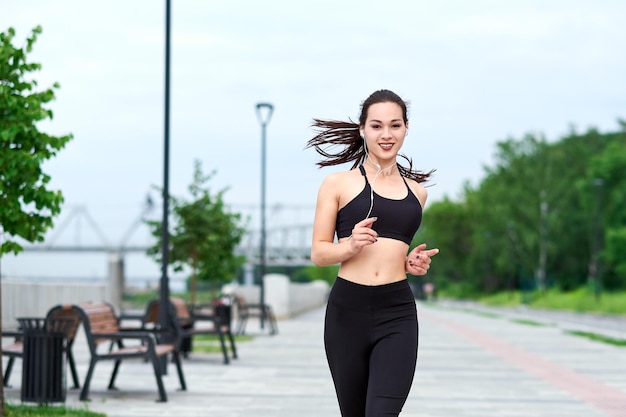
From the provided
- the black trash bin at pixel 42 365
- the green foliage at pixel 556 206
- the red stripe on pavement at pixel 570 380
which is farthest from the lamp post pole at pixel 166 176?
the green foliage at pixel 556 206

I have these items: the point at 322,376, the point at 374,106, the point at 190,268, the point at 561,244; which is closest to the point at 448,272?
the point at 561,244

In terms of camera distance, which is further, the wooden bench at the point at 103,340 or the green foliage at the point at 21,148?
the wooden bench at the point at 103,340

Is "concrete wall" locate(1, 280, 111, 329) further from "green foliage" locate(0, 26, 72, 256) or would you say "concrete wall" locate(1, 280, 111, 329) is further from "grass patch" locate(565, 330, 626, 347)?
"grass patch" locate(565, 330, 626, 347)

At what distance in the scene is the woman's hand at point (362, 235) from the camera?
13.3 ft

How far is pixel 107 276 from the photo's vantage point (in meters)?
35.8

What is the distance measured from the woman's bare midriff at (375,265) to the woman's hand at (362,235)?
199 mm

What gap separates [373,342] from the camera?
4312mm

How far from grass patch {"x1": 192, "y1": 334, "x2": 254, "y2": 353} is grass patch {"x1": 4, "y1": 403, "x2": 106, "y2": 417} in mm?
8671

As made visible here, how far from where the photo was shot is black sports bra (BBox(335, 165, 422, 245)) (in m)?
4.33

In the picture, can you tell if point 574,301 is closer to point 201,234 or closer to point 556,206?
point 556,206

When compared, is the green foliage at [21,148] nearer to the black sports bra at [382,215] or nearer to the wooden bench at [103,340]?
the wooden bench at [103,340]

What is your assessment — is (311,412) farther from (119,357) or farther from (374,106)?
(374,106)

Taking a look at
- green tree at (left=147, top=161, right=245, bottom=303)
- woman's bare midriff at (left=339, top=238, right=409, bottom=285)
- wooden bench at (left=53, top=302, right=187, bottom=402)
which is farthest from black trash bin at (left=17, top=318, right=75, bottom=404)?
green tree at (left=147, top=161, right=245, bottom=303)

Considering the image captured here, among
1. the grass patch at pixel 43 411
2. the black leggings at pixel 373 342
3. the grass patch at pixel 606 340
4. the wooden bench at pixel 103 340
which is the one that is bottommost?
the grass patch at pixel 606 340
